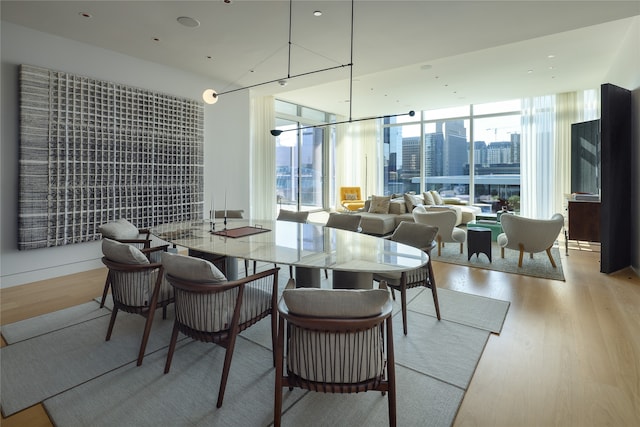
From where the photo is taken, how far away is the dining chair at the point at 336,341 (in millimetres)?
1319

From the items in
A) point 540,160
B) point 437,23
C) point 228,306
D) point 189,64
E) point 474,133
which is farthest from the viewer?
point 474,133

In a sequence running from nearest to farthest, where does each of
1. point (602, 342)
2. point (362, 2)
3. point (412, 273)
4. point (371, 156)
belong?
point (602, 342) → point (412, 273) → point (362, 2) → point (371, 156)

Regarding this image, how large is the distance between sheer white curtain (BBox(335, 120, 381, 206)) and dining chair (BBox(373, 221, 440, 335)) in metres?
8.02

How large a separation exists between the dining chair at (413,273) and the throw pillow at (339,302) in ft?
3.73

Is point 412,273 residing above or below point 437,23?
below

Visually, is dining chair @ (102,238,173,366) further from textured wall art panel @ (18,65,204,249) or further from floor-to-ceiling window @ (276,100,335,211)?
floor-to-ceiling window @ (276,100,335,211)

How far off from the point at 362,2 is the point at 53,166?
12.3 feet

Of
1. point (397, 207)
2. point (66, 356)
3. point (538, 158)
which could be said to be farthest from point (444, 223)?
point (538, 158)

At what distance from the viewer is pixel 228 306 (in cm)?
179

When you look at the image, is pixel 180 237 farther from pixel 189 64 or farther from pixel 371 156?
pixel 371 156

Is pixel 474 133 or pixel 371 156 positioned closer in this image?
pixel 474 133

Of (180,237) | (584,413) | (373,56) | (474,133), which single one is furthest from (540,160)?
(180,237)

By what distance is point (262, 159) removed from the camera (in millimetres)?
7129

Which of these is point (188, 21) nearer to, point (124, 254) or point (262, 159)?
point (124, 254)
